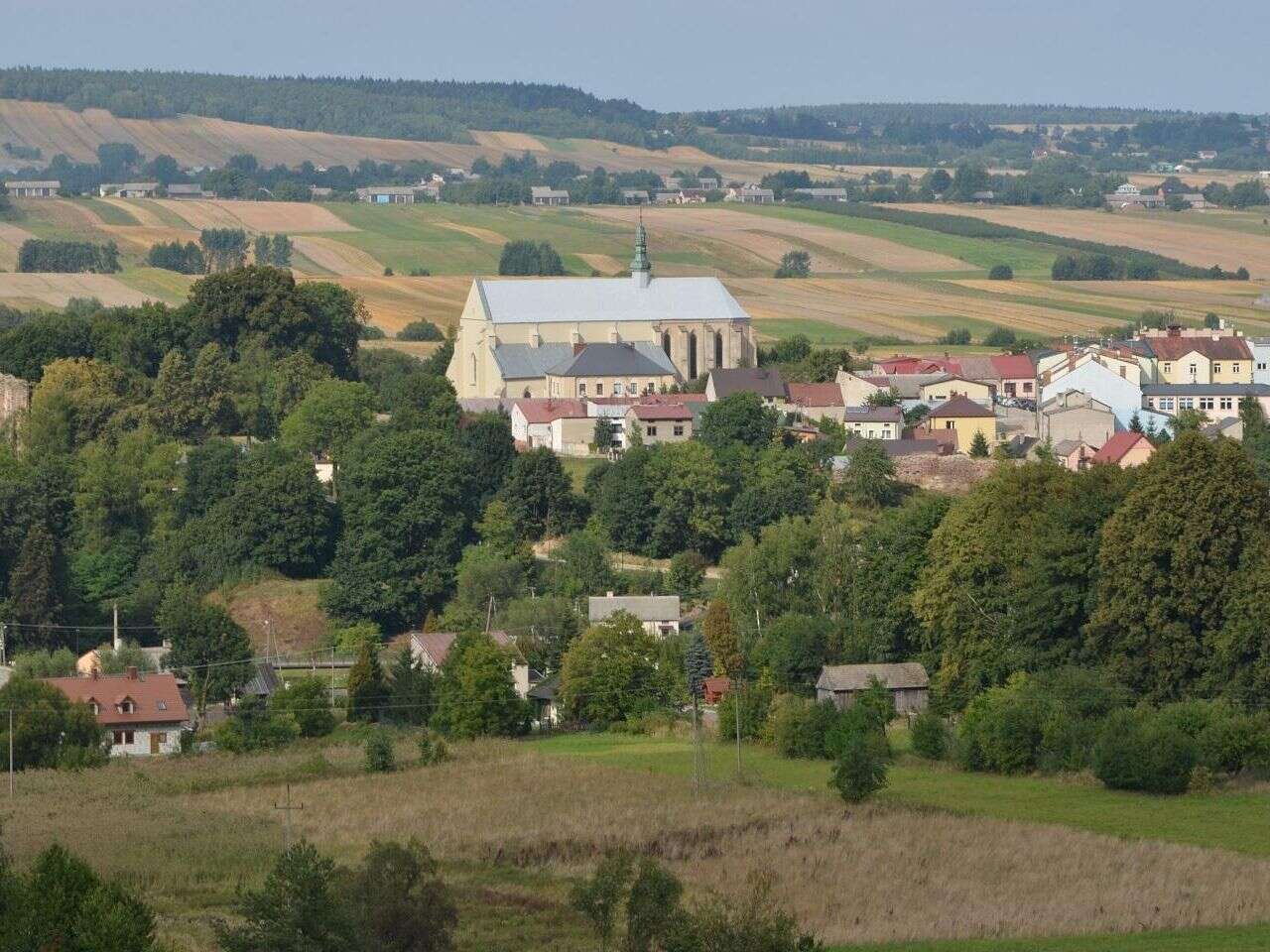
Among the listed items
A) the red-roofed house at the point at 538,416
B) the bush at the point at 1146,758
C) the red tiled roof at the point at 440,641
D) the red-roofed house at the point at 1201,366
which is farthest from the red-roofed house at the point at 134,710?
the red-roofed house at the point at 1201,366

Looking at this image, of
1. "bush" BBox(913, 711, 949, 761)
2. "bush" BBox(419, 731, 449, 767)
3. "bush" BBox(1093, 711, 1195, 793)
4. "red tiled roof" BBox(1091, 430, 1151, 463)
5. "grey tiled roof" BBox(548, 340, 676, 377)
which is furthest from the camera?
"grey tiled roof" BBox(548, 340, 676, 377)

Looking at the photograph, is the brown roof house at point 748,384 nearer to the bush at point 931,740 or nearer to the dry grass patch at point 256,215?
the bush at point 931,740

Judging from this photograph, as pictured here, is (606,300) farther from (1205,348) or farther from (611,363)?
(1205,348)

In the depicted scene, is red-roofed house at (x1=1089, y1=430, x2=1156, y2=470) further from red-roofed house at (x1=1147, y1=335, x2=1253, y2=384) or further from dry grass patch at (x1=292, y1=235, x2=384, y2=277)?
dry grass patch at (x1=292, y1=235, x2=384, y2=277)

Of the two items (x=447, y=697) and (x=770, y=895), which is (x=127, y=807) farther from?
(x=770, y=895)

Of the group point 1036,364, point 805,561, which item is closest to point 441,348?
point 1036,364

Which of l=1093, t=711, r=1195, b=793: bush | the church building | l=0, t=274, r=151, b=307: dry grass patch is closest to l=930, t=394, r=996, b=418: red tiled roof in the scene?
the church building
